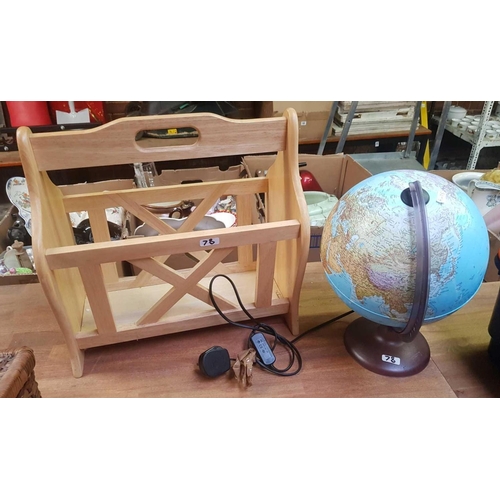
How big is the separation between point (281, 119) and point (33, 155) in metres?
0.45

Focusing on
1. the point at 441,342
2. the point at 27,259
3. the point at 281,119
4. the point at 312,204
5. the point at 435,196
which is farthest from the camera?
the point at 312,204

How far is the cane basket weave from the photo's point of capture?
54 cm

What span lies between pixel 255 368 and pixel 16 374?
44cm

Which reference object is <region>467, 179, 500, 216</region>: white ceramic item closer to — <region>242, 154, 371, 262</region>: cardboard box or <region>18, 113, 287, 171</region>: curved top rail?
<region>242, 154, 371, 262</region>: cardboard box

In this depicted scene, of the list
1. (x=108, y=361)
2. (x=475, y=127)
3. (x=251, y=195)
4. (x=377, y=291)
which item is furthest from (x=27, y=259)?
(x=475, y=127)

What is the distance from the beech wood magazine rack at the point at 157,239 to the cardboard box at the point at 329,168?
Result: 0.62 m

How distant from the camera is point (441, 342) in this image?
3.00 ft

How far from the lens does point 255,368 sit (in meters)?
0.85

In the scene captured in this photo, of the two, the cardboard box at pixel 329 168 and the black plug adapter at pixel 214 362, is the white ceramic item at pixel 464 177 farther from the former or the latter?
the black plug adapter at pixel 214 362

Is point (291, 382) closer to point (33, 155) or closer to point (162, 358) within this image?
point (162, 358)

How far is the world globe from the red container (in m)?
1.59

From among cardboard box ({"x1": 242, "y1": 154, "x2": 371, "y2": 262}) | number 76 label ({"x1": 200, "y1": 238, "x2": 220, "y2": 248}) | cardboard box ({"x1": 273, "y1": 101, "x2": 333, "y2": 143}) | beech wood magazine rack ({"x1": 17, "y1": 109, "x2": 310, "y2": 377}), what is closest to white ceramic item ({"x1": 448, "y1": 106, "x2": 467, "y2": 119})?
cardboard box ({"x1": 273, "y1": 101, "x2": 333, "y2": 143})

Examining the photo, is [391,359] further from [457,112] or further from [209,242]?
[457,112]

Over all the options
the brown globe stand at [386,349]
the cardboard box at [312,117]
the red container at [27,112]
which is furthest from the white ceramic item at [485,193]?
the red container at [27,112]
